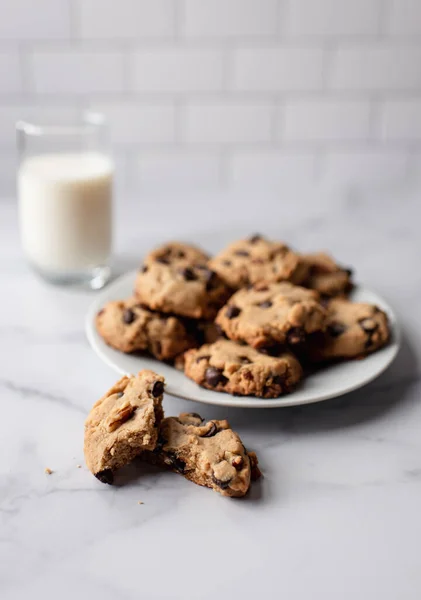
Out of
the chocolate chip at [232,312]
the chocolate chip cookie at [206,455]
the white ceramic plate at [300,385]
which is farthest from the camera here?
the chocolate chip at [232,312]

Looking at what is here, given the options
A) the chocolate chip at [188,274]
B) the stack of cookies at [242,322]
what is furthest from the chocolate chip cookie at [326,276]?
the chocolate chip at [188,274]

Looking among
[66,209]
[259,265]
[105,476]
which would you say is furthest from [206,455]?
[66,209]

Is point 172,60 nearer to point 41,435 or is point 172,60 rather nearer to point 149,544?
point 41,435

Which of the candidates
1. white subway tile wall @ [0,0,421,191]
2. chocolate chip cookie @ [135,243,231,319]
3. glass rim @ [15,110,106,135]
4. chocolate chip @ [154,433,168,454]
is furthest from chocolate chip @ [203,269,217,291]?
white subway tile wall @ [0,0,421,191]

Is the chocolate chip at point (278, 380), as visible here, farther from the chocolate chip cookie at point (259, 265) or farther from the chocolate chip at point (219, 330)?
the chocolate chip cookie at point (259, 265)

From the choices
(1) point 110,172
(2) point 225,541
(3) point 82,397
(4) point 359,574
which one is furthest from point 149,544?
(1) point 110,172
